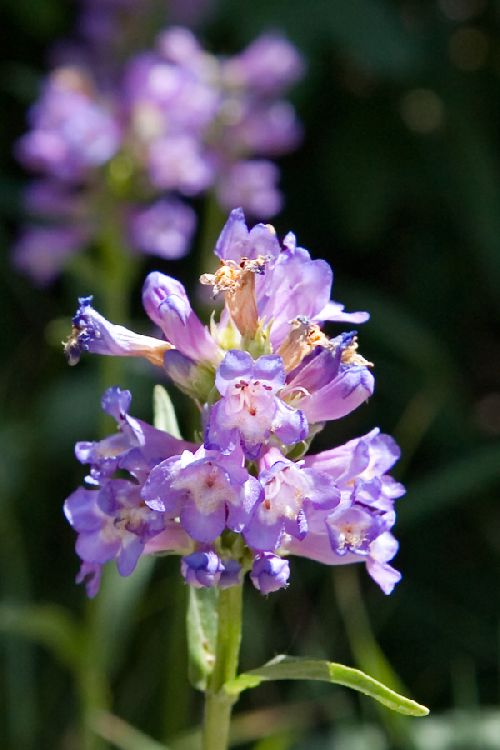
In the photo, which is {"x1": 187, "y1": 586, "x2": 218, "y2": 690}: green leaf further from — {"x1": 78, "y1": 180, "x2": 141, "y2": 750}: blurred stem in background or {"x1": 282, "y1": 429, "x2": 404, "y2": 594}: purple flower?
{"x1": 78, "y1": 180, "x2": 141, "y2": 750}: blurred stem in background

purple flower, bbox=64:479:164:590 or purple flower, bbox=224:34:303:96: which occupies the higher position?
purple flower, bbox=224:34:303:96

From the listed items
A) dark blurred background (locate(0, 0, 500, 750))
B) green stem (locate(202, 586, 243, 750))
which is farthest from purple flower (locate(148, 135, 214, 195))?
green stem (locate(202, 586, 243, 750))

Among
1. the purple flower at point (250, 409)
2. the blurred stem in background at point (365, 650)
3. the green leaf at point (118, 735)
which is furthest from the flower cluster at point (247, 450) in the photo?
the green leaf at point (118, 735)

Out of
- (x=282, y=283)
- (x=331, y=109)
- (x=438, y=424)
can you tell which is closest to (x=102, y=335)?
(x=282, y=283)

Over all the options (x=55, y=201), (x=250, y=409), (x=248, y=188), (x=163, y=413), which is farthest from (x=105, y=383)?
(x=250, y=409)

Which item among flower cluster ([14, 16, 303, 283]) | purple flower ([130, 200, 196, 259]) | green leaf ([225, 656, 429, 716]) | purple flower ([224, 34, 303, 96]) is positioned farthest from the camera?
purple flower ([224, 34, 303, 96])

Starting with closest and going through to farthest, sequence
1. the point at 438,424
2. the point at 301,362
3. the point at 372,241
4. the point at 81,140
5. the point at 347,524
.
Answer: the point at 347,524
the point at 301,362
the point at 81,140
the point at 438,424
the point at 372,241

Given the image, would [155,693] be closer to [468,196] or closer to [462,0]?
[468,196]
